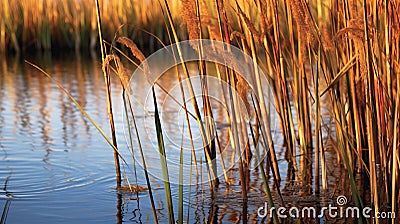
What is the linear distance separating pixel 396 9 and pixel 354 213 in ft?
2.14

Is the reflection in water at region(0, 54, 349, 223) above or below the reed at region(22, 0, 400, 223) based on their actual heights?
below

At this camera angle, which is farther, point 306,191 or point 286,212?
point 306,191

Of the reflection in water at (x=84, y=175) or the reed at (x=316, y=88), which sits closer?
the reed at (x=316, y=88)

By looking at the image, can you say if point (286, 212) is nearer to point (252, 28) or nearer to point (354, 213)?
point (354, 213)

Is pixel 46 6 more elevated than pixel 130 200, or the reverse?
pixel 46 6

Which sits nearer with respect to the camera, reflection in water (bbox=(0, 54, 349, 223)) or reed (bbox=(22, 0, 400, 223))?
reed (bbox=(22, 0, 400, 223))

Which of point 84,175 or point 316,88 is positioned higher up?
point 316,88

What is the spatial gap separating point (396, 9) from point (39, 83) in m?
3.95

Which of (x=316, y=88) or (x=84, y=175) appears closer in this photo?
(x=316, y=88)

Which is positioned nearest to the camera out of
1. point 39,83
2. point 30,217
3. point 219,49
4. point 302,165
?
point 219,49

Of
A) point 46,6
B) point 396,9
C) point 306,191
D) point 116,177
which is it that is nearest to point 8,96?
point 116,177

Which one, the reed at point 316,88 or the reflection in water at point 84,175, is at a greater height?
the reed at point 316,88

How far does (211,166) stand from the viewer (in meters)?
2.43

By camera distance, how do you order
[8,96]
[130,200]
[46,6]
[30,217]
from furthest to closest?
1. [46,6]
2. [8,96]
3. [130,200]
4. [30,217]
